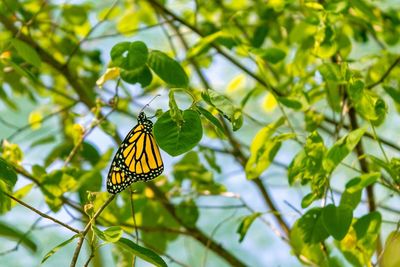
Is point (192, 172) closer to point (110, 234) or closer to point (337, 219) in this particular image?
point (337, 219)

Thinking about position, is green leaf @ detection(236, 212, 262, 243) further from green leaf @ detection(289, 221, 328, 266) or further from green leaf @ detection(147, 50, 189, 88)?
green leaf @ detection(147, 50, 189, 88)

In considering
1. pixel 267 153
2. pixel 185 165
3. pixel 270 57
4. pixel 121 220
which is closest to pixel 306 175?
pixel 267 153

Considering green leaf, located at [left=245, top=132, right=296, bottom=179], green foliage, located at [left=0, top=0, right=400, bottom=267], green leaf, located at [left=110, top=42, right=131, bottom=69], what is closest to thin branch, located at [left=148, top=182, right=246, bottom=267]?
green foliage, located at [left=0, top=0, right=400, bottom=267]

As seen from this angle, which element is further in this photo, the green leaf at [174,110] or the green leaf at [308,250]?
the green leaf at [308,250]

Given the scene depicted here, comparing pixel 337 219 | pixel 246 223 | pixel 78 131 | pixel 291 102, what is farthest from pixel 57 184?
pixel 337 219

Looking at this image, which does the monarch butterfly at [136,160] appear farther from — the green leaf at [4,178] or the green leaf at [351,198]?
the green leaf at [351,198]

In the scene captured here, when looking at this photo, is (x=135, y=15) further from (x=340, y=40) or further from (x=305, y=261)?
(x=305, y=261)

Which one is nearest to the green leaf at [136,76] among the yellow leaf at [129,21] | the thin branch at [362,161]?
the thin branch at [362,161]
